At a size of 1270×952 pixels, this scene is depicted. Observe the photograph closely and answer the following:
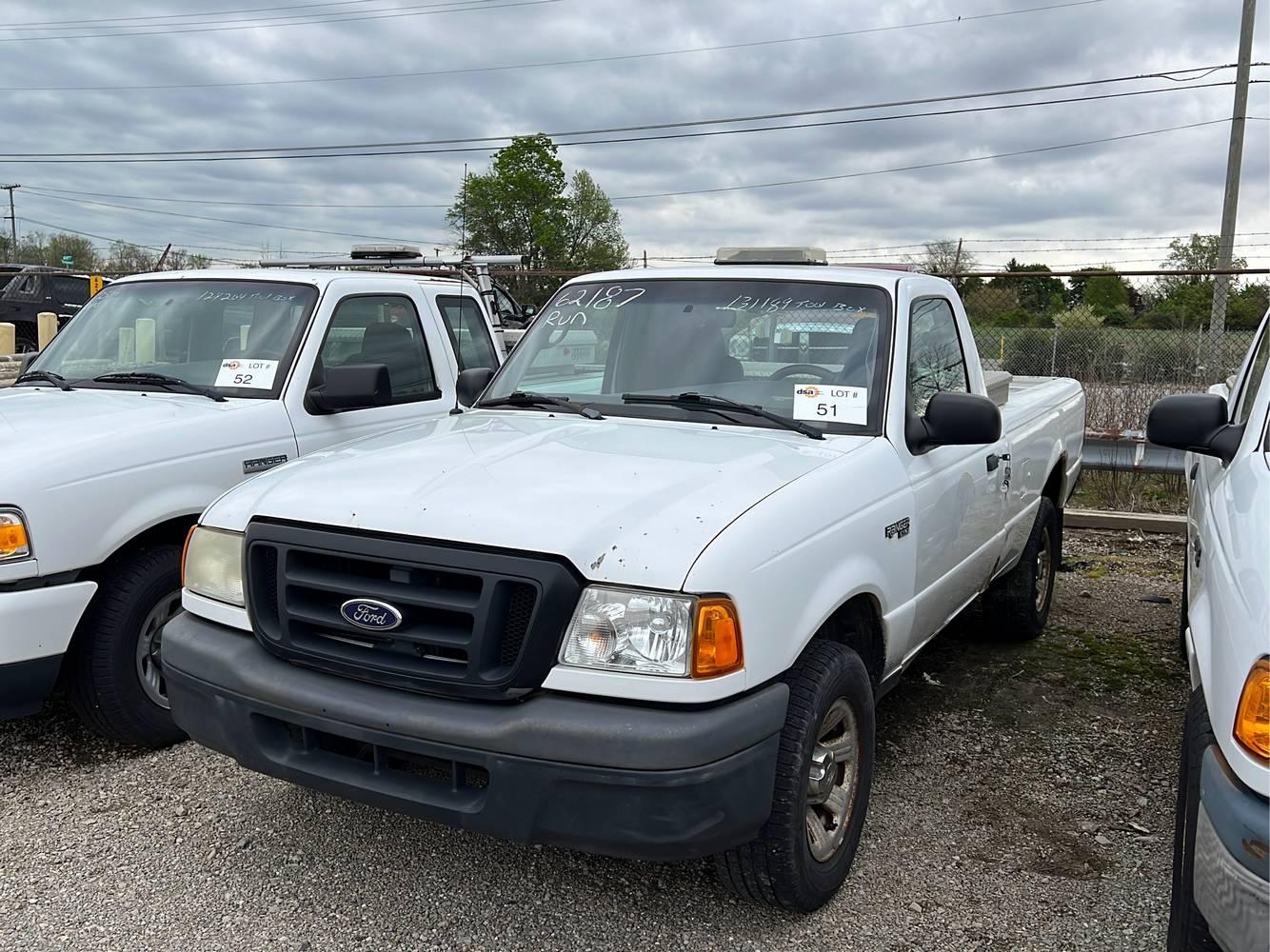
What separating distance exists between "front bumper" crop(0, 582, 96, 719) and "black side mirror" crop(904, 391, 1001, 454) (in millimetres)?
3010

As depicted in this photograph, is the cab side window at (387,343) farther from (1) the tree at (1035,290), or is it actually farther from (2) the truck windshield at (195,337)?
(1) the tree at (1035,290)

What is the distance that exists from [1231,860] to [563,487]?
173 cm

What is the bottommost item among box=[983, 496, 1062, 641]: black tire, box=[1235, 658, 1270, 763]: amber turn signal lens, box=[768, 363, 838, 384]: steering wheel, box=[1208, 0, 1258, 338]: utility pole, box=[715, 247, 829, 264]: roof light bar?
box=[983, 496, 1062, 641]: black tire

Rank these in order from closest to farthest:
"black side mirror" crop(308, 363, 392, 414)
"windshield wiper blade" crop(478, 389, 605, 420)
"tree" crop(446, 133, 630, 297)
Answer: "windshield wiper blade" crop(478, 389, 605, 420)
"black side mirror" crop(308, 363, 392, 414)
"tree" crop(446, 133, 630, 297)

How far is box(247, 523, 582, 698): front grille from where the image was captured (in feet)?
8.32

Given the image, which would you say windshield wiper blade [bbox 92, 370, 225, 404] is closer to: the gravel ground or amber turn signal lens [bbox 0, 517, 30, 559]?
amber turn signal lens [bbox 0, 517, 30, 559]

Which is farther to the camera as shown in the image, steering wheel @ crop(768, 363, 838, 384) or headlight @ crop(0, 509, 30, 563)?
steering wheel @ crop(768, 363, 838, 384)

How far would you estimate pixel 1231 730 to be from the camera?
6.97 feet

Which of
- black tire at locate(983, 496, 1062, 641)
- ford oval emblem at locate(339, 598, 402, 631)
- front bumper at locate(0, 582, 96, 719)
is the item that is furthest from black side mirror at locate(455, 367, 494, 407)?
black tire at locate(983, 496, 1062, 641)

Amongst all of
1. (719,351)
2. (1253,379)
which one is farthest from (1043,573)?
(719,351)

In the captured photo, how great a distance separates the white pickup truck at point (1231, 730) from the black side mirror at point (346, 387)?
3.32 meters

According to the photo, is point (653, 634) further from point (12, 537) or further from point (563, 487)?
point (12, 537)

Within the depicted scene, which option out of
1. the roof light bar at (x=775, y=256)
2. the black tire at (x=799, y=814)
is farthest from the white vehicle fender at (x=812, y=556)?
the roof light bar at (x=775, y=256)

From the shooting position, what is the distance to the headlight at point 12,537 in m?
3.57
